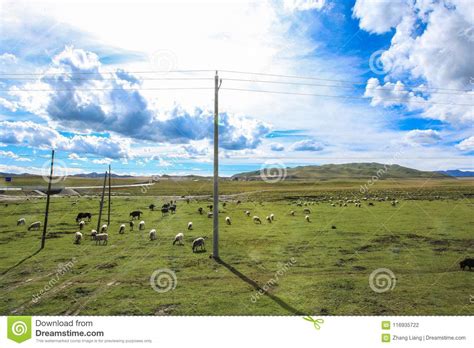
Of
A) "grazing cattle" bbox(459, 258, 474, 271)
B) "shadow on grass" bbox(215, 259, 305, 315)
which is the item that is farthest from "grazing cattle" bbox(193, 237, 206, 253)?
"grazing cattle" bbox(459, 258, 474, 271)

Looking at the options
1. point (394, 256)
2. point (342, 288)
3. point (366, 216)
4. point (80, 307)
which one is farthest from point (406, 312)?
point (366, 216)

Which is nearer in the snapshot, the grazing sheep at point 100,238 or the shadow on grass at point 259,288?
the shadow on grass at point 259,288

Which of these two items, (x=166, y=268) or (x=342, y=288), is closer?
(x=342, y=288)

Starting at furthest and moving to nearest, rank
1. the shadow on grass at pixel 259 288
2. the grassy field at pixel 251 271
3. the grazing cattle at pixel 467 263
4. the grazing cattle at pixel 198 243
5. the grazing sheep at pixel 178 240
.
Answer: the grazing sheep at pixel 178 240, the grazing cattle at pixel 198 243, the grazing cattle at pixel 467 263, the grassy field at pixel 251 271, the shadow on grass at pixel 259 288

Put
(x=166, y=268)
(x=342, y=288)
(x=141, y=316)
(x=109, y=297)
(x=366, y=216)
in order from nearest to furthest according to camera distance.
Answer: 1. (x=141, y=316)
2. (x=109, y=297)
3. (x=342, y=288)
4. (x=166, y=268)
5. (x=366, y=216)

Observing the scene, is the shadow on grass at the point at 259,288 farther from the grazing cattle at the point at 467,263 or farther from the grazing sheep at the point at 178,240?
the grazing cattle at the point at 467,263

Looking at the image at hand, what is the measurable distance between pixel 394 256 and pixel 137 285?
1811cm

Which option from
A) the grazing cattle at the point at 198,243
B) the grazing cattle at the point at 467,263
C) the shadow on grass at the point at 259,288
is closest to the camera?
the shadow on grass at the point at 259,288

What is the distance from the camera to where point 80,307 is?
15.0 meters

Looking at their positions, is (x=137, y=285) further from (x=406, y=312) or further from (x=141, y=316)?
(x=406, y=312)

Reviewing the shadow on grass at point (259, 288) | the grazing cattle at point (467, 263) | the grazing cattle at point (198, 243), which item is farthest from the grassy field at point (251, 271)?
the grazing cattle at point (198, 243)

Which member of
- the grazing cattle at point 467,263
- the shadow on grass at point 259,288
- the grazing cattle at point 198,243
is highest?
the grazing cattle at point 198,243

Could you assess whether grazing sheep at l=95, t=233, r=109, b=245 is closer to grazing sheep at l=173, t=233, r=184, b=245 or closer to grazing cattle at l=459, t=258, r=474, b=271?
grazing sheep at l=173, t=233, r=184, b=245

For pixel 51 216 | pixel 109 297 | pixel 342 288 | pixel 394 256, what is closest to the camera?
pixel 109 297
